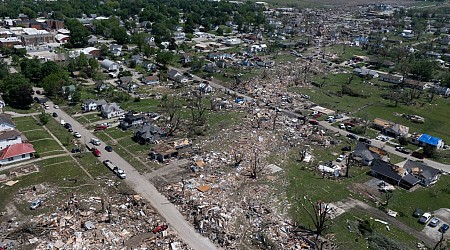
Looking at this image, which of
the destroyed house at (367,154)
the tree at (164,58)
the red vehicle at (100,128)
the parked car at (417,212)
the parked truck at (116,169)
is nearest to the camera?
the parked car at (417,212)

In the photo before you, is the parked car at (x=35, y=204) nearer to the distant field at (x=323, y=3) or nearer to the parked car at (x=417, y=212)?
the parked car at (x=417, y=212)

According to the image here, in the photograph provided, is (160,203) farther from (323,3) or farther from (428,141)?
(323,3)

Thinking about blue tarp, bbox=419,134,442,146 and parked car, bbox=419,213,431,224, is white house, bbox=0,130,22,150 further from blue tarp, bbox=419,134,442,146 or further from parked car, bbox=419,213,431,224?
blue tarp, bbox=419,134,442,146

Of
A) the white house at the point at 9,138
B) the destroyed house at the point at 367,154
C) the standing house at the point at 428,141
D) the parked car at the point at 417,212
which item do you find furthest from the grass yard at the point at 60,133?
the standing house at the point at 428,141

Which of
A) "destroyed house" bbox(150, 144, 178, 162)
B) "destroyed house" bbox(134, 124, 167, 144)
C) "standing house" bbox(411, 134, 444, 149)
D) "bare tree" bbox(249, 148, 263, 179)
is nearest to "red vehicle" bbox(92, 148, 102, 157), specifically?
"destroyed house" bbox(134, 124, 167, 144)

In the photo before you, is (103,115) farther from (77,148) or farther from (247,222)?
(247,222)

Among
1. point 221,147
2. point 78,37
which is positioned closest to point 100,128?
point 221,147
